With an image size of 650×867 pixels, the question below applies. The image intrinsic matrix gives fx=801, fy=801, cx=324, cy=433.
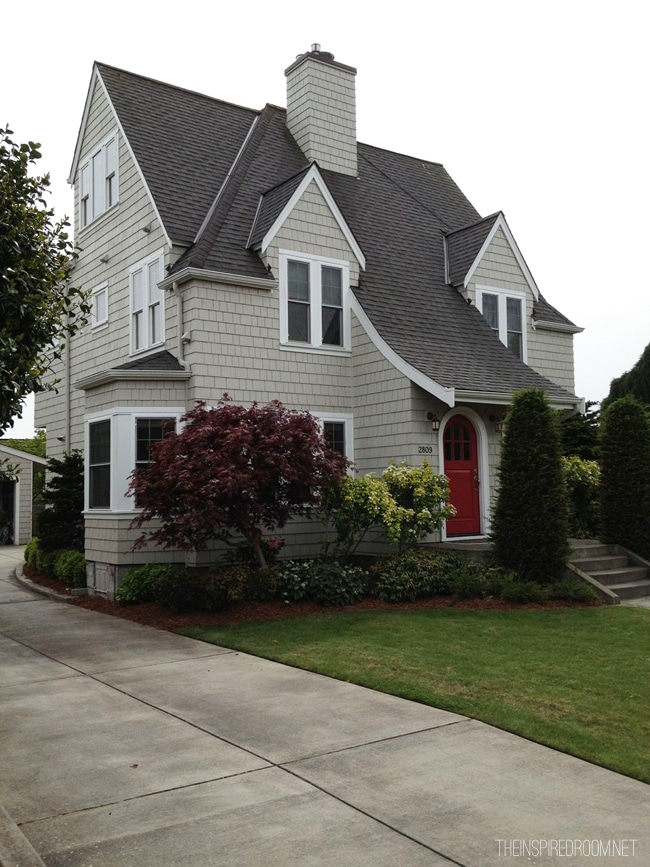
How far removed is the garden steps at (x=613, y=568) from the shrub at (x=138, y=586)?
700cm

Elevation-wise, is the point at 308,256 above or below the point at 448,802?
above

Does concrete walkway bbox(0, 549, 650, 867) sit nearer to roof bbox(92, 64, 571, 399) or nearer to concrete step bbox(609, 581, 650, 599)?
concrete step bbox(609, 581, 650, 599)

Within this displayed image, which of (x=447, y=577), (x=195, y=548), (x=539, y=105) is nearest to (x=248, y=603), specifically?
(x=195, y=548)

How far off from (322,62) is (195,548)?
1213 cm

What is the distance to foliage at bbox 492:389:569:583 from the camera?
41.5 ft

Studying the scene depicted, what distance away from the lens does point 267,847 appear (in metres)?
4.41

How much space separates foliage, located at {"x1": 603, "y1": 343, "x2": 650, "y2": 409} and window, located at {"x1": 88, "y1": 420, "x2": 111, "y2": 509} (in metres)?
27.1

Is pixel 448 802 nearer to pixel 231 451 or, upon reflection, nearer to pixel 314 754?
pixel 314 754

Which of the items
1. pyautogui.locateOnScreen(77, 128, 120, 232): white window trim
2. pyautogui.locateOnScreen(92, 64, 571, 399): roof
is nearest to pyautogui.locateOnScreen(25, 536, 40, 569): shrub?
pyautogui.locateOnScreen(77, 128, 120, 232): white window trim

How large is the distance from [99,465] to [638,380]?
29172 millimetres

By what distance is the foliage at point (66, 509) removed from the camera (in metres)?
17.2

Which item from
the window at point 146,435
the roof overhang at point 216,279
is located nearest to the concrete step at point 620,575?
the window at point 146,435

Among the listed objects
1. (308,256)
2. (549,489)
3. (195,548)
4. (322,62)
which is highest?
(322,62)

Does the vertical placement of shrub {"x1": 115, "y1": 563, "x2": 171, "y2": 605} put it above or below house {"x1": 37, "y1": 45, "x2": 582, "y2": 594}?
below
